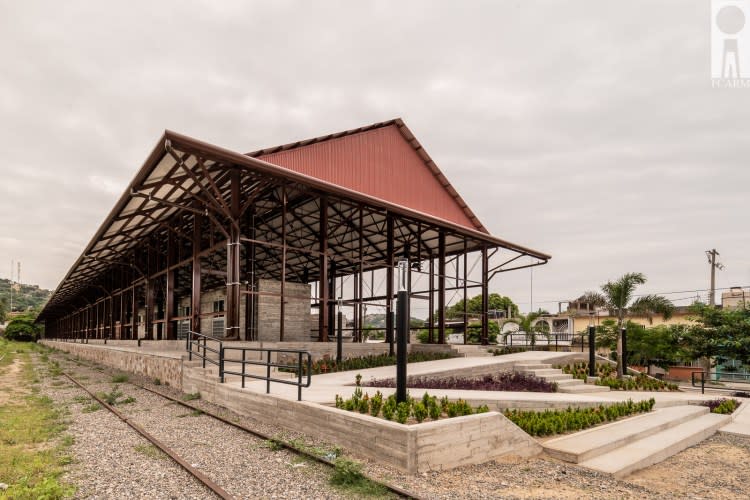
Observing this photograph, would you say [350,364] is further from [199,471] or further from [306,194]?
[199,471]

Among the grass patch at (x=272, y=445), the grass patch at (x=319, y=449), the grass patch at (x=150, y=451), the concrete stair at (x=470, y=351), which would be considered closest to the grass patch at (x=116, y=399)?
the grass patch at (x=150, y=451)

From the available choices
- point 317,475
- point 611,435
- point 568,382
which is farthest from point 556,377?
point 317,475

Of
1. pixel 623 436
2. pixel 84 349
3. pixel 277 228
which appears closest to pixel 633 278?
pixel 623 436

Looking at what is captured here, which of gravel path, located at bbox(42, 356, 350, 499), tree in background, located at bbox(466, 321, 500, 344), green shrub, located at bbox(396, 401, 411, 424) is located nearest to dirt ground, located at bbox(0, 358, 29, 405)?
gravel path, located at bbox(42, 356, 350, 499)

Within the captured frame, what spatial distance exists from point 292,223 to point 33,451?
2025cm

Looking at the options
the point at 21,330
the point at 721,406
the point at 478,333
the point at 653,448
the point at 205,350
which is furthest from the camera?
the point at 21,330

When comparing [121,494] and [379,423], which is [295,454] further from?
[121,494]

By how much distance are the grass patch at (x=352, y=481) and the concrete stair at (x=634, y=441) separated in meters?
3.28

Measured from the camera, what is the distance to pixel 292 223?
27672 mm

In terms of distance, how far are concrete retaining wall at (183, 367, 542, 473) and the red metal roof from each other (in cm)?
1078

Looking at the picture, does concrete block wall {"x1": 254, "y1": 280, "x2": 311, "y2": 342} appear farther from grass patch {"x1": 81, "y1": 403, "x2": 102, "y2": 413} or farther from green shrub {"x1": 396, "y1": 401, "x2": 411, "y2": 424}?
green shrub {"x1": 396, "y1": 401, "x2": 411, "y2": 424}

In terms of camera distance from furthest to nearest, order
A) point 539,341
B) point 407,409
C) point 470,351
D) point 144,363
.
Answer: point 539,341
point 470,351
point 144,363
point 407,409

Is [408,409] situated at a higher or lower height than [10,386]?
higher

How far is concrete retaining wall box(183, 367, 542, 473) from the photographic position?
6844mm
